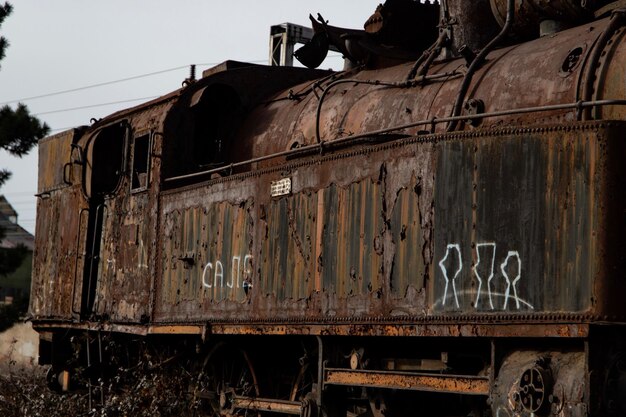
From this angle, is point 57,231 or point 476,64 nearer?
point 476,64

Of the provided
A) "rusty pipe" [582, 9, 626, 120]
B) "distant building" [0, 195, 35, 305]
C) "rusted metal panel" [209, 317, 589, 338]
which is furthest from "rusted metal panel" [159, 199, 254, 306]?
"distant building" [0, 195, 35, 305]

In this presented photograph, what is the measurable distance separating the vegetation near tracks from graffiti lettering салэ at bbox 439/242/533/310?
429cm

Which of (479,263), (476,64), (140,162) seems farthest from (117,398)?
(479,263)

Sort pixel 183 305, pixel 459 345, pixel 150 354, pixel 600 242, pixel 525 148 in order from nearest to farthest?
1. pixel 600 242
2. pixel 525 148
3. pixel 459 345
4. pixel 183 305
5. pixel 150 354

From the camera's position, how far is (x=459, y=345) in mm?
7742

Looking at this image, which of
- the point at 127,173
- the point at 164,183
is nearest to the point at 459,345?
the point at 164,183

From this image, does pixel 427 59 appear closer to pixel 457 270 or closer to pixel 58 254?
pixel 457 270

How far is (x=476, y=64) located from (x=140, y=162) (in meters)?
5.07

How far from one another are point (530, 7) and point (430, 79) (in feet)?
3.12

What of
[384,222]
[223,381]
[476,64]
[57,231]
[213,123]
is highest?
[213,123]

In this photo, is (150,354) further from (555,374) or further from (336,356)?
(555,374)

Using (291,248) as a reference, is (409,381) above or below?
below

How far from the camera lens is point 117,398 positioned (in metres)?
11.4

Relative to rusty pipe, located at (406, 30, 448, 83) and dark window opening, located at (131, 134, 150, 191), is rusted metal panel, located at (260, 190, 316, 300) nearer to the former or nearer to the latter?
rusty pipe, located at (406, 30, 448, 83)
